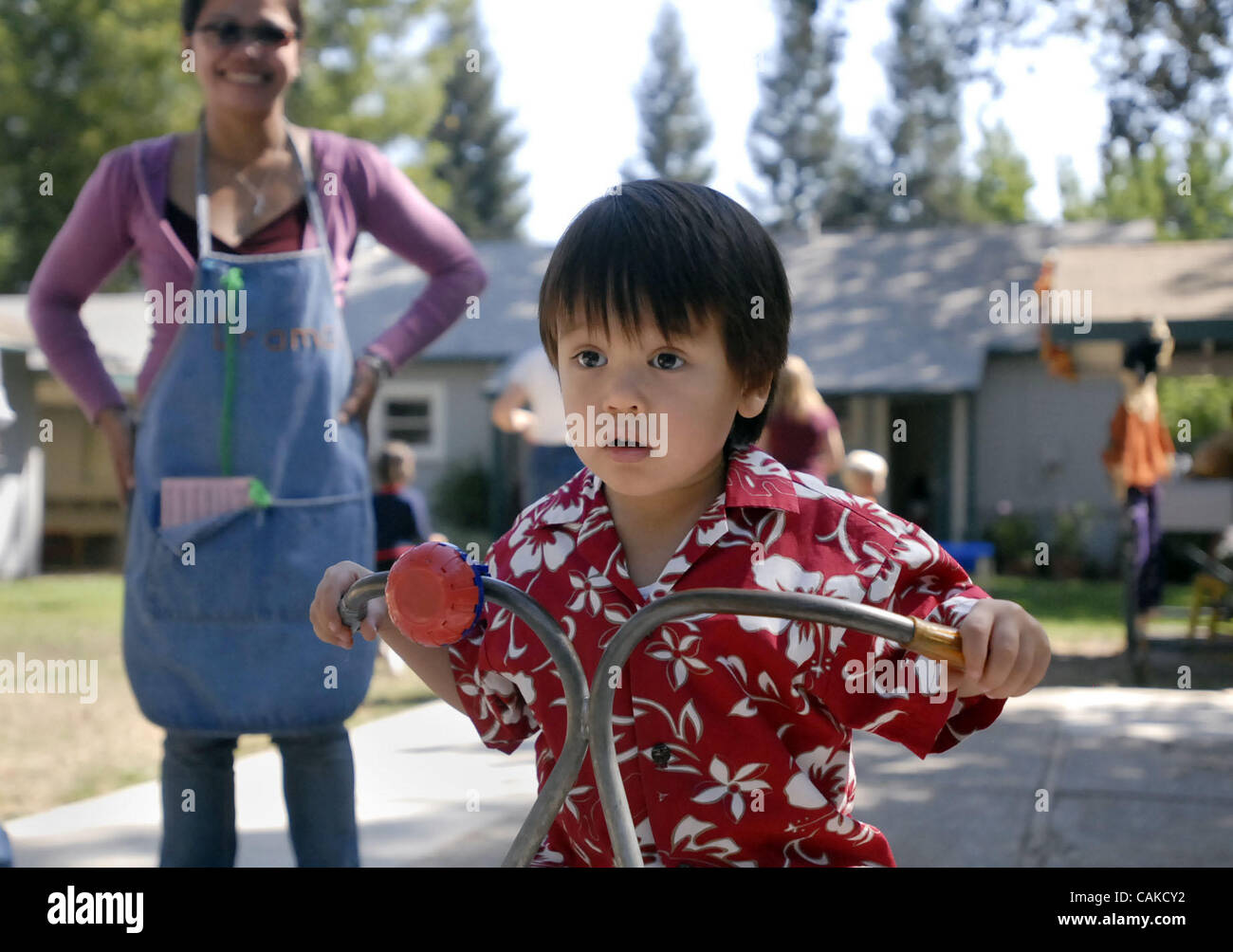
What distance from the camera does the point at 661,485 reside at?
5.36ft

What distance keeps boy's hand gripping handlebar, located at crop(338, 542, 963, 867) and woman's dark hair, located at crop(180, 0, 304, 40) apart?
172 cm

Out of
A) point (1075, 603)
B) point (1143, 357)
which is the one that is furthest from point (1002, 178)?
point (1143, 357)

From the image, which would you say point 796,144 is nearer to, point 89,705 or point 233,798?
point 89,705

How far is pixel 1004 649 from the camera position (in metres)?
1.39

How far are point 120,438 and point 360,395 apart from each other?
0.46m

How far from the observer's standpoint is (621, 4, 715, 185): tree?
5681 cm

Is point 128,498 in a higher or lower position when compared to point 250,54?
lower

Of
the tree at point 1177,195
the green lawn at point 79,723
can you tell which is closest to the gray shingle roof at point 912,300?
the tree at point 1177,195

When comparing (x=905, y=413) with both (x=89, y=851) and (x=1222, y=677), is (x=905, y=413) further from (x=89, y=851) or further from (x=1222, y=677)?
(x=89, y=851)

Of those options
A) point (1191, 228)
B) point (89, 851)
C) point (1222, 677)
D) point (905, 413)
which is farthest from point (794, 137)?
point (89, 851)

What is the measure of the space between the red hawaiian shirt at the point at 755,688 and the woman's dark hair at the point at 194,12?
152cm

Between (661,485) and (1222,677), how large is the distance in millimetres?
7290

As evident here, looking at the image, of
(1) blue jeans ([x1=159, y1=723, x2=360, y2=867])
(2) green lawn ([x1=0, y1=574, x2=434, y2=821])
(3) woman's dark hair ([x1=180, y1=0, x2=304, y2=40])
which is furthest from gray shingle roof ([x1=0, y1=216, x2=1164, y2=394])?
(1) blue jeans ([x1=159, y1=723, x2=360, y2=867])

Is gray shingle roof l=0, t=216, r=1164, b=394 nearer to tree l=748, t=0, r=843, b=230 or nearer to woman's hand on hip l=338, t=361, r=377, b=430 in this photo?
woman's hand on hip l=338, t=361, r=377, b=430
